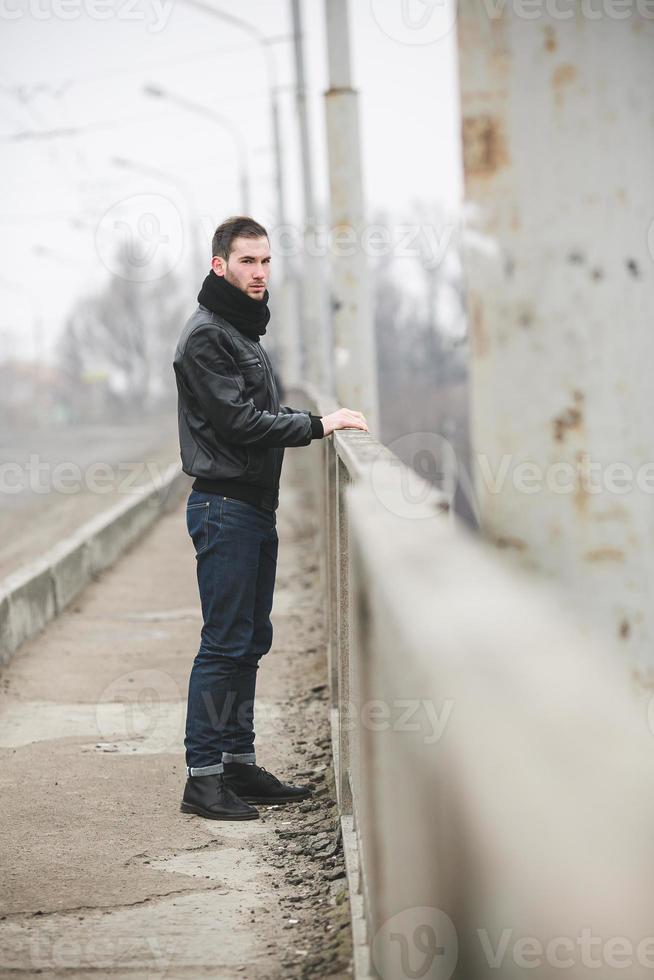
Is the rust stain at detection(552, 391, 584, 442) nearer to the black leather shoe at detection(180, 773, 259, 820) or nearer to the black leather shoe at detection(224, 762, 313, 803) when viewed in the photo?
the black leather shoe at detection(180, 773, 259, 820)

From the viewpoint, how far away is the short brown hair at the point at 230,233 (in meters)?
4.56

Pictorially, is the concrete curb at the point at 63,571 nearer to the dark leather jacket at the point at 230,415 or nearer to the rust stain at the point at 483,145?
the dark leather jacket at the point at 230,415

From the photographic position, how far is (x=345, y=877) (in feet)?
13.3

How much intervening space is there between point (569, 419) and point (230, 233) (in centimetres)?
264

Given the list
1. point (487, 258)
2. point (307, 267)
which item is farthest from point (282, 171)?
point (487, 258)

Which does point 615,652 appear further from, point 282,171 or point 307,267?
point 282,171

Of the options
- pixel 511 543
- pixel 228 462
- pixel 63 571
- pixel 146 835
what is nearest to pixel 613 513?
pixel 511 543

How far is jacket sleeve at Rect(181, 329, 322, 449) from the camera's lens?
14.6ft

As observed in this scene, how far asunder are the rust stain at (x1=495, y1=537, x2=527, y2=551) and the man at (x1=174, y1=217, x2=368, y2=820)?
7.52ft

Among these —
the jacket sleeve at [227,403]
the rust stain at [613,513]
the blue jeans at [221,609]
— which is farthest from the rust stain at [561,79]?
the blue jeans at [221,609]

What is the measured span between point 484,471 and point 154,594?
26.7 feet

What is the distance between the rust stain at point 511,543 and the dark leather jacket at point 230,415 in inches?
90.1

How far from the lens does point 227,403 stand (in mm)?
4418
